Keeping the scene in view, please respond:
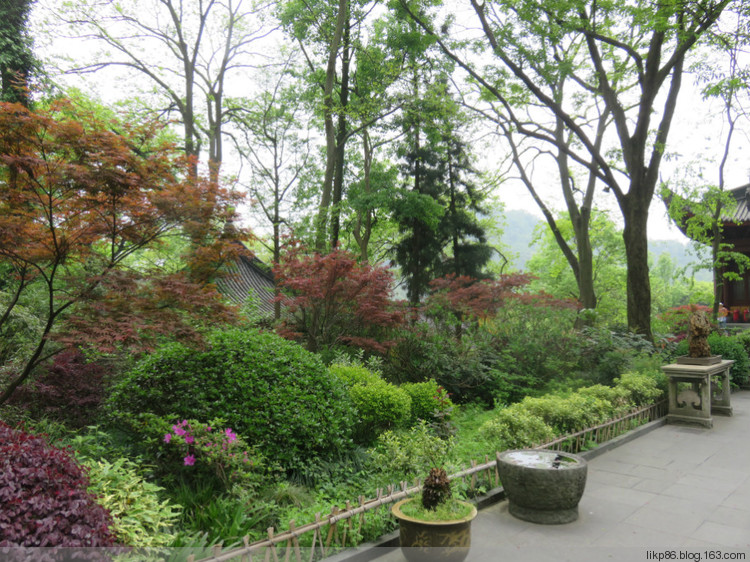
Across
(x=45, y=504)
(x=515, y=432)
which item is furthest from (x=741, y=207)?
(x=45, y=504)

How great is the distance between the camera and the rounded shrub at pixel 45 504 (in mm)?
2604

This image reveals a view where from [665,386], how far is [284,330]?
7.05 m

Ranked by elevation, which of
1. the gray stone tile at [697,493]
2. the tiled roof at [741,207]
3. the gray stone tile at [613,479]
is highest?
the tiled roof at [741,207]

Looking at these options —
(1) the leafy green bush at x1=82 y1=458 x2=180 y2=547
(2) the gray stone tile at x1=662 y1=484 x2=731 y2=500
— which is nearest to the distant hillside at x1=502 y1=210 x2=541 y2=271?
(2) the gray stone tile at x1=662 y1=484 x2=731 y2=500

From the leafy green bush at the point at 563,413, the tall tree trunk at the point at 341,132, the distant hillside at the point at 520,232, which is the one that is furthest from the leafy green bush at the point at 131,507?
the distant hillside at the point at 520,232

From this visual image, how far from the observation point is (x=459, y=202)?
2130 cm

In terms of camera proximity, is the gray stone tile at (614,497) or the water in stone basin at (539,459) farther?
the gray stone tile at (614,497)

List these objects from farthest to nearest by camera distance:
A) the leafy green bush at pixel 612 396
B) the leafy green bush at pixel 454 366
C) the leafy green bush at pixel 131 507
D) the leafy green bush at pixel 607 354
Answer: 1. the leafy green bush at pixel 607 354
2. the leafy green bush at pixel 454 366
3. the leafy green bush at pixel 612 396
4. the leafy green bush at pixel 131 507

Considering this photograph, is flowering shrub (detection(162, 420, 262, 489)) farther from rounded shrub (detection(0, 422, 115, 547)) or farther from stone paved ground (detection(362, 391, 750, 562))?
stone paved ground (detection(362, 391, 750, 562))

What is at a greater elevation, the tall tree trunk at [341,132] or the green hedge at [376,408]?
the tall tree trunk at [341,132]

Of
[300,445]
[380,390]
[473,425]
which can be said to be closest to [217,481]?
[300,445]

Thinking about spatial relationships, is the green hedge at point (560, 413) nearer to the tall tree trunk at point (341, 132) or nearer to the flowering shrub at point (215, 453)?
the flowering shrub at point (215, 453)

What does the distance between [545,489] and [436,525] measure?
1.43 m

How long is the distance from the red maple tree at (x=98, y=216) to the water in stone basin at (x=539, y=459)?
3.39 metres
